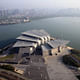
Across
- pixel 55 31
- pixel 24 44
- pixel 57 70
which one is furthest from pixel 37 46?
pixel 55 31

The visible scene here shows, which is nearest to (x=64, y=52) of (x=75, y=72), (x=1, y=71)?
(x=75, y=72)

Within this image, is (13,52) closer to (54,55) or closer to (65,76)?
(54,55)

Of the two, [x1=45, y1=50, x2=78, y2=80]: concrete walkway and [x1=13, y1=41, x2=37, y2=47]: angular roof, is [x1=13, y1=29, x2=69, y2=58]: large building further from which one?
[x1=45, y1=50, x2=78, y2=80]: concrete walkway

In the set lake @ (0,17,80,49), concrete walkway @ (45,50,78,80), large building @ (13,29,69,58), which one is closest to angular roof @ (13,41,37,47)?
large building @ (13,29,69,58)

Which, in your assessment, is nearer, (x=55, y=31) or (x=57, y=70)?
(x=57, y=70)

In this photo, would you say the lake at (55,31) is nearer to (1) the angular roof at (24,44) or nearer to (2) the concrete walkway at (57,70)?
(1) the angular roof at (24,44)

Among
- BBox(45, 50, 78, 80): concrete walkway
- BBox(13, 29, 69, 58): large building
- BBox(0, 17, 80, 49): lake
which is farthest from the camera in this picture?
BBox(0, 17, 80, 49): lake

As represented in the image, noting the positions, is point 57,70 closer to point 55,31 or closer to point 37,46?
point 37,46

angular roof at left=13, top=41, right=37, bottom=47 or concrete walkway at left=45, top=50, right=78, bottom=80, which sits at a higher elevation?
angular roof at left=13, top=41, right=37, bottom=47

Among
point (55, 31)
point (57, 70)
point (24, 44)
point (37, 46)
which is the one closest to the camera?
point (57, 70)
